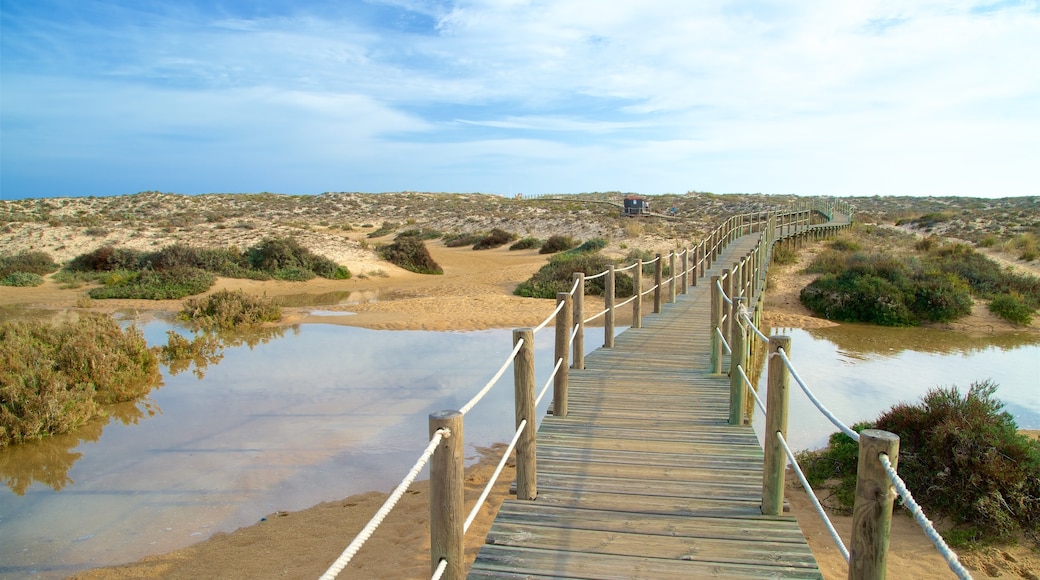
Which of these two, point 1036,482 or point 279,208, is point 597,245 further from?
point 279,208

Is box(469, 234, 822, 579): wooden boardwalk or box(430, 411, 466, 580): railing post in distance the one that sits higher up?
box(430, 411, 466, 580): railing post in distance

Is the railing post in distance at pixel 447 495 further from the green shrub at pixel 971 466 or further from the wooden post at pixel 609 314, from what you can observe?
the wooden post at pixel 609 314

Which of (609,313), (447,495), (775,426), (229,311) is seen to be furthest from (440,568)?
(229,311)

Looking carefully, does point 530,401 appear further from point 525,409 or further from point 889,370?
point 889,370

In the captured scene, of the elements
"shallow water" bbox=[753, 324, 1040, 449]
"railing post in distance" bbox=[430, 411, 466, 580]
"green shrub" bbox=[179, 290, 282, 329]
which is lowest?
"shallow water" bbox=[753, 324, 1040, 449]

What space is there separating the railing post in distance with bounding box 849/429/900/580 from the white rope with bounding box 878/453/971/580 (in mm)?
42

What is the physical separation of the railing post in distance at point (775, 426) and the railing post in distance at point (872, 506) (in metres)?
1.37

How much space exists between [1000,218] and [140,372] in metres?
48.2

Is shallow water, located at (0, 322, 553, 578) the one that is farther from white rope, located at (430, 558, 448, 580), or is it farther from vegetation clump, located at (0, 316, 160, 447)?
white rope, located at (430, 558, 448, 580)

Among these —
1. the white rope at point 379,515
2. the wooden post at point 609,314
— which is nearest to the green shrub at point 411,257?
the wooden post at point 609,314

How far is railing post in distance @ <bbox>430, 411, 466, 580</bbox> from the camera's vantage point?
2.81 metres

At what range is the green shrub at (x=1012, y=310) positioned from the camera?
17984 mm

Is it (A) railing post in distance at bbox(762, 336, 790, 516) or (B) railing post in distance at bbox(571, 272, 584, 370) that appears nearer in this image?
(A) railing post in distance at bbox(762, 336, 790, 516)

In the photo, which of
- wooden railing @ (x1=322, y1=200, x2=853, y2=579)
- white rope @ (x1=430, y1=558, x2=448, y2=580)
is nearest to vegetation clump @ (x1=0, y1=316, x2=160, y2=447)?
wooden railing @ (x1=322, y1=200, x2=853, y2=579)
